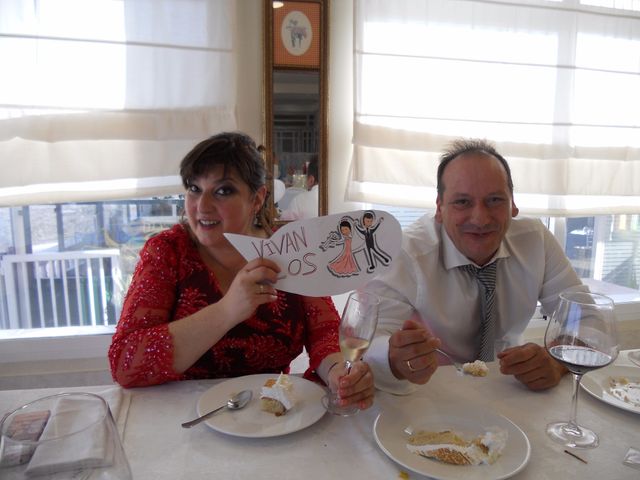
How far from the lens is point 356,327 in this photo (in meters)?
0.89

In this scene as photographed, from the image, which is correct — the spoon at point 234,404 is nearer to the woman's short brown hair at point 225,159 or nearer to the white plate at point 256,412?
the white plate at point 256,412

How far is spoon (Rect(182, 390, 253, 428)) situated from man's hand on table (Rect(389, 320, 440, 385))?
1.05 feet

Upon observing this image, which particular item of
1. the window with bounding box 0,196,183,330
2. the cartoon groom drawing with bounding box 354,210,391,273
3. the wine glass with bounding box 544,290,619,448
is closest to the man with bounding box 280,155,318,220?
the window with bounding box 0,196,183,330

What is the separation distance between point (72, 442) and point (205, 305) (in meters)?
0.83

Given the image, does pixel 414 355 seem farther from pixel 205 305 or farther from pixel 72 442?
pixel 72 442

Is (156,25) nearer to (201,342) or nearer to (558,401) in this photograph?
(201,342)

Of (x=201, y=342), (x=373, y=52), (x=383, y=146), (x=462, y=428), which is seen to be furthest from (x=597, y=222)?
(x=201, y=342)

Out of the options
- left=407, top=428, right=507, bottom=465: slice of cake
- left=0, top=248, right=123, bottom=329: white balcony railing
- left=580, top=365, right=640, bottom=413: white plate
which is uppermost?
left=407, top=428, right=507, bottom=465: slice of cake

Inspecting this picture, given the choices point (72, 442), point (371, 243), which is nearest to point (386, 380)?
point (371, 243)

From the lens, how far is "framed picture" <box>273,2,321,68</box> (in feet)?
7.00

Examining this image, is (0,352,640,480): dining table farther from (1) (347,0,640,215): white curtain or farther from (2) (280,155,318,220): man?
(1) (347,0,640,215): white curtain

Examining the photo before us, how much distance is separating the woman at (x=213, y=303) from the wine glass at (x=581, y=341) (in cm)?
45

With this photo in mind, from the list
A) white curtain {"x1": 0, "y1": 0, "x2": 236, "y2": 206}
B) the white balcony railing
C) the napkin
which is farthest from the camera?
the white balcony railing

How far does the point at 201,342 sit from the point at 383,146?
1.54 m
